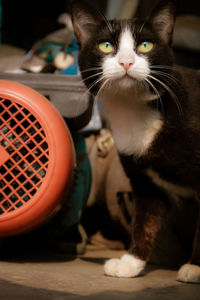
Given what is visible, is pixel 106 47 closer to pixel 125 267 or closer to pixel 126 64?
pixel 126 64

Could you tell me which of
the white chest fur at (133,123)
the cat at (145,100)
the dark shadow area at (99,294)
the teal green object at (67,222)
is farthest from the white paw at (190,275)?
the teal green object at (67,222)

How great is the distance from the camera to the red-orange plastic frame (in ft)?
3.25

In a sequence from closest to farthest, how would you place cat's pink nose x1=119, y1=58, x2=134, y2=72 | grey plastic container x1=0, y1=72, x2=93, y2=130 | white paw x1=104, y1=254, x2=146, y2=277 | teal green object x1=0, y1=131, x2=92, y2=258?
cat's pink nose x1=119, y1=58, x2=134, y2=72
white paw x1=104, y1=254, x2=146, y2=277
grey plastic container x1=0, y1=72, x2=93, y2=130
teal green object x1=0, y1=131, x2=92, y2=258

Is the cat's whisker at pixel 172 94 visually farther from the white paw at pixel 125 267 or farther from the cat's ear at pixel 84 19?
the white paw at pixel 125 267

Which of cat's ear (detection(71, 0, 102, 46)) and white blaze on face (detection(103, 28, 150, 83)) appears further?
cat's ear (detection(71, 0, 102, 46))

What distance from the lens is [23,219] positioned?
3.26 feet

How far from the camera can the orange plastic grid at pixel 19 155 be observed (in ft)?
3.37

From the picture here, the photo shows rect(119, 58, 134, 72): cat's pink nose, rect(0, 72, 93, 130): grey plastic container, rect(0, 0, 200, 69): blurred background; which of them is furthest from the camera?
rect(0, 0, 200, 69): blurred background

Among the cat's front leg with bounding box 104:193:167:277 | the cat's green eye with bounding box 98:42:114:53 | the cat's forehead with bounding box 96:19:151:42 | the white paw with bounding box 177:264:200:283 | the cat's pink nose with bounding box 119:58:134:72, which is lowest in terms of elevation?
the white paw with bounding box 177:264:200:283

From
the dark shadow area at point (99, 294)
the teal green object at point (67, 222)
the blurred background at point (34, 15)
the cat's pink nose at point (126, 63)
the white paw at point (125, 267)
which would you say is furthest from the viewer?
the blurred background at point (34, 15)

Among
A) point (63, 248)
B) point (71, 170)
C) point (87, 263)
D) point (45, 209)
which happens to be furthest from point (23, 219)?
point (63, 248)

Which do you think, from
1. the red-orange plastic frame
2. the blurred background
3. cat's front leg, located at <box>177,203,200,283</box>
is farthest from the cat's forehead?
the blurred background

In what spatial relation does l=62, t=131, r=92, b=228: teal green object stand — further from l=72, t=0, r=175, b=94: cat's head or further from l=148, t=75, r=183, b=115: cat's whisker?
l=148, t=75, r=183, b=115: cat's whisker

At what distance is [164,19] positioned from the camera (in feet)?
3.52
